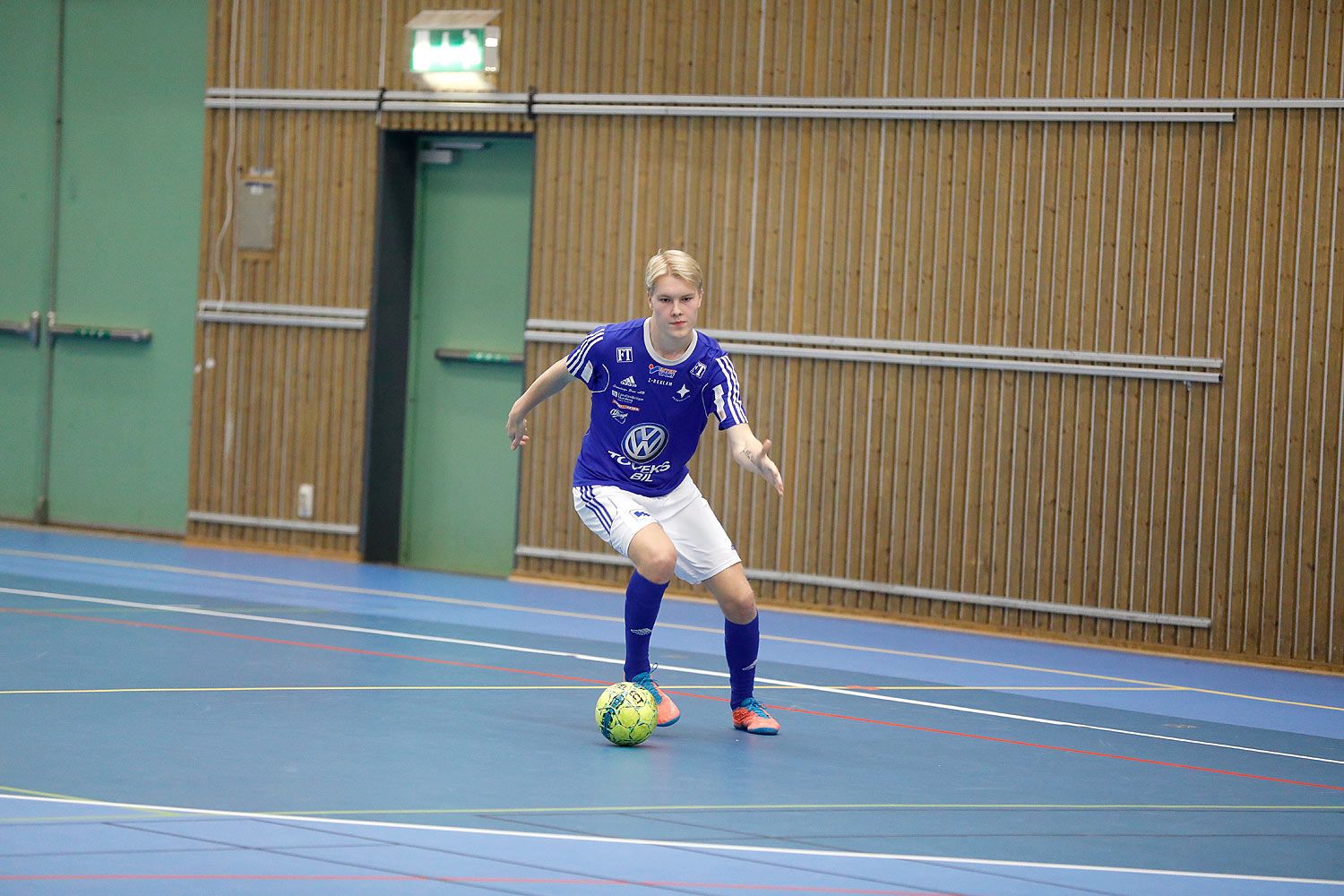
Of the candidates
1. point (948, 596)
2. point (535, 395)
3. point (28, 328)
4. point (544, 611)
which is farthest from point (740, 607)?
point (28, 328)

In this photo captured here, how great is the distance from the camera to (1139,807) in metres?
5.10

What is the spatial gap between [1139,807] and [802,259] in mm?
6190

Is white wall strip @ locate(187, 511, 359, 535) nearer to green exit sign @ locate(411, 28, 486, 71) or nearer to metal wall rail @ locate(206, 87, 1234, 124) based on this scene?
metal wall rail @ locate(206, 87, 1234, 124)

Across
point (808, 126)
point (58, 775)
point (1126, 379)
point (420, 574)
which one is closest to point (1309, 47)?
point (1126, 379)

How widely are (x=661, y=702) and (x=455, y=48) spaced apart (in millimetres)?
6865

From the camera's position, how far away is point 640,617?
235 inches

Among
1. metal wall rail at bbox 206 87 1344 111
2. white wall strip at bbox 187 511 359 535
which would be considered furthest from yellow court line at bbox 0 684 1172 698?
white wall strip at bbox 187 511 359 535

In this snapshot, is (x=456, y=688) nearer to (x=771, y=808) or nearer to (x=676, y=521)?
(x=676, y=521)

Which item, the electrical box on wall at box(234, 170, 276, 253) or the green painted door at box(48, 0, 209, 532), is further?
the green painted door at box(48, 0, 209, 532)

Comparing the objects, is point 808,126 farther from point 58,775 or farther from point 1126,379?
point 58,775

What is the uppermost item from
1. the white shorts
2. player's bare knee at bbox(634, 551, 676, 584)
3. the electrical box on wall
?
the electrical box on wall

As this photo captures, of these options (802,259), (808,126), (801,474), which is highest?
(808,126)

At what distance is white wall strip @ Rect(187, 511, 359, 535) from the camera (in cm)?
1193

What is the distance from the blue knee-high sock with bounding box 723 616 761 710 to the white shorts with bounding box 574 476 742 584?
26 centimetres
